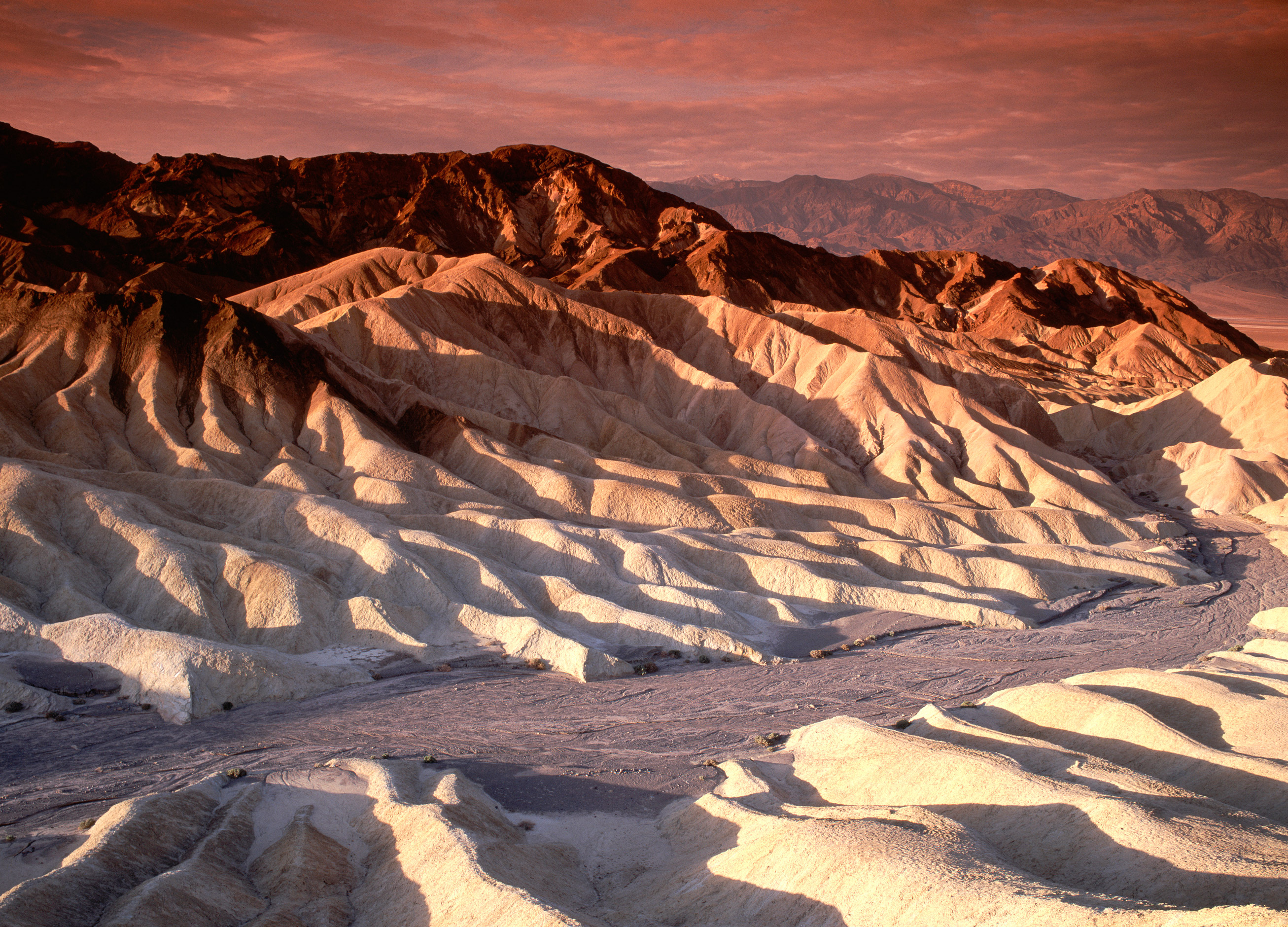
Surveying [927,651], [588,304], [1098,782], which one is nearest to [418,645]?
[927,651]

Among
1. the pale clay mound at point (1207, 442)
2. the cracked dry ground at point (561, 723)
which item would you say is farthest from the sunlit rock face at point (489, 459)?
the cracked dry ground at point (561, 723)

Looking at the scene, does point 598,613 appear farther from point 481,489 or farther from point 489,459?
point 489,459

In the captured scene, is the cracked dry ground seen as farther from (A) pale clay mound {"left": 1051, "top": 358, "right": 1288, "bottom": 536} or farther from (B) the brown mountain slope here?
(B) the brown mountain slope

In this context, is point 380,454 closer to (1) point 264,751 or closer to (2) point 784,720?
(1) point 264,751

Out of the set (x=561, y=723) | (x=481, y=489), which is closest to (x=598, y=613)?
(x=561, y=723)

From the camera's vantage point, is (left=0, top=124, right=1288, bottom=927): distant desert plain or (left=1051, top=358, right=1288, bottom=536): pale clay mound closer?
(left=0, top=124, right=1288, bottom=927): distant desert plain

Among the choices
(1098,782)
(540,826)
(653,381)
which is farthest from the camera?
(653,381)

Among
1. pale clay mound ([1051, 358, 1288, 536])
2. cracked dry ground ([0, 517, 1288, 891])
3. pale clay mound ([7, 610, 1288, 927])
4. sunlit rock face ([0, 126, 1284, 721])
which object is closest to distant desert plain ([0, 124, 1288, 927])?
pale clay mound ([7, 610, 1288, 927])
